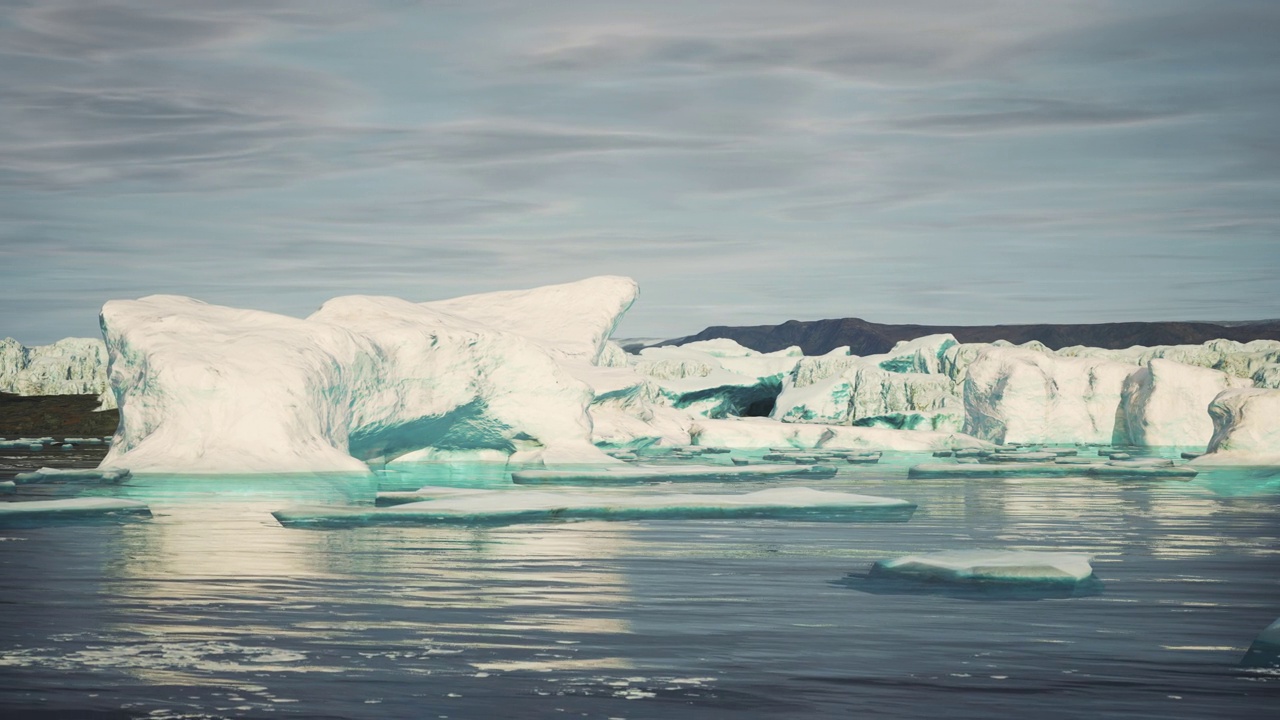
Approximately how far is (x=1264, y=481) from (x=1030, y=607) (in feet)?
69.8

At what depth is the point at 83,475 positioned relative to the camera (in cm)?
2270

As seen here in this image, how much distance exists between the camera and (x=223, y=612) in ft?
31.0

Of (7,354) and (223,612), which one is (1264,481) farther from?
(7,354)

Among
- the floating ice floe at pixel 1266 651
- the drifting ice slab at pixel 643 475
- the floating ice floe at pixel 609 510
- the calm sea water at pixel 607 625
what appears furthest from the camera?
the drifting ice slab at pixel 643 475

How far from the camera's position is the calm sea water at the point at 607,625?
664cm

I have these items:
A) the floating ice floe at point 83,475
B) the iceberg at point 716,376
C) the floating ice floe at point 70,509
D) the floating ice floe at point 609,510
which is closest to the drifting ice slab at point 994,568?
the floating ice floe at point 609,510

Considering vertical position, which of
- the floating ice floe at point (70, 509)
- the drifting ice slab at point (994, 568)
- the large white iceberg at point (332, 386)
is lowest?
the drifting ice slab at point (994, 568)

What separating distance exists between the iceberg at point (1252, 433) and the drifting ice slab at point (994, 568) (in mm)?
25495

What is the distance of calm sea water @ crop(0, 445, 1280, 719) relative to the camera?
6.64 metres

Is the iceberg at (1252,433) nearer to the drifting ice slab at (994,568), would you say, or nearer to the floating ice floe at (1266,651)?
the drifting ice slab at (994,568)

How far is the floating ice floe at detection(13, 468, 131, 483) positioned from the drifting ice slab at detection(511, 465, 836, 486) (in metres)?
7.57

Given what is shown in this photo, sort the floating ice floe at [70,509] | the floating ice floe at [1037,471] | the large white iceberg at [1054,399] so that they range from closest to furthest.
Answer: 1. the floating ice floe at [70,509]
2. the floating ice floe at [1037,471]
3. the large white iceberg at [1054,399]

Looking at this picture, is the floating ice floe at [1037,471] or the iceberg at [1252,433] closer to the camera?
the floating ice floe at [1037,471]

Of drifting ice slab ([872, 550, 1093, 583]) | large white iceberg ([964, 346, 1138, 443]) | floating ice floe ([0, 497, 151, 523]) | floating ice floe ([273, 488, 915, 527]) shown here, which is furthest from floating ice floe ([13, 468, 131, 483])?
large white iceberg ([964, 346, 1138, 443])
